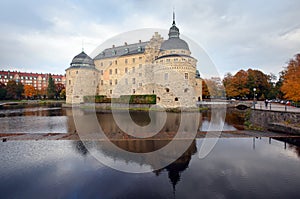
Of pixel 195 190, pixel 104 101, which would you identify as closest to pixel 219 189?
pixel 195 190

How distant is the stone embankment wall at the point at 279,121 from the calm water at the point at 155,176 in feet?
16.3

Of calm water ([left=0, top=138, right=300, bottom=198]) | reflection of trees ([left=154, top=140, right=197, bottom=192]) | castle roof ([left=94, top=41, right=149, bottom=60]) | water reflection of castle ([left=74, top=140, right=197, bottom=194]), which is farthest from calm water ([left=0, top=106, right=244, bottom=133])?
castle roof ([left=94, top=41, right=149, bottom=60])

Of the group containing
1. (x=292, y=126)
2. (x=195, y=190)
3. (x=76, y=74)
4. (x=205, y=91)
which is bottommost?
(x=195, y=190)

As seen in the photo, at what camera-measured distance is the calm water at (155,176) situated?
16.2 feet

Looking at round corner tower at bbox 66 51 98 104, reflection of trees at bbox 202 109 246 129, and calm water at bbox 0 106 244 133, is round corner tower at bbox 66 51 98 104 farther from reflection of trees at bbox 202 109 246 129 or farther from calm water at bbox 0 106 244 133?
reflection of trees at bbox 202 109 246 129

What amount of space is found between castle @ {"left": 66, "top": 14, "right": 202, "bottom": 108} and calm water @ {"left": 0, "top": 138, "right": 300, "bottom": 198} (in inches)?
780

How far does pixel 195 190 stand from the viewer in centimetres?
507

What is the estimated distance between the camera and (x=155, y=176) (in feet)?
19.3

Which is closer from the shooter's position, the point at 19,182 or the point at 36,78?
the point at 19,182

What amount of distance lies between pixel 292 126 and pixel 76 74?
136 feet

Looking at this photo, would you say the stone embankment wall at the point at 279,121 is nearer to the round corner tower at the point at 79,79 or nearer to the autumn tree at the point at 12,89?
the round corner tower at the point at 79,79

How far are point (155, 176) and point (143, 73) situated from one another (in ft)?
110

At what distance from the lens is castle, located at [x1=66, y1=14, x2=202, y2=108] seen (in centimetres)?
2766

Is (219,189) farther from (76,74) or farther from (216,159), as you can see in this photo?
(76,74)
